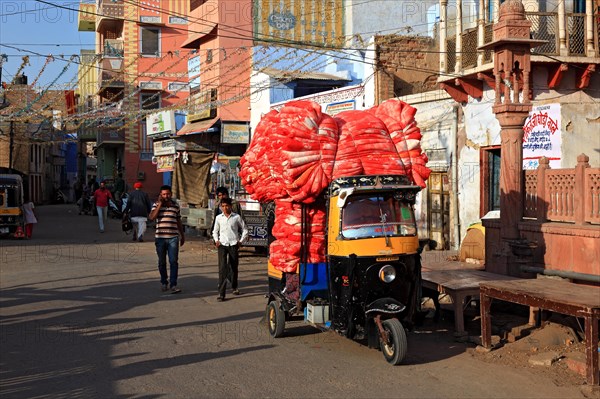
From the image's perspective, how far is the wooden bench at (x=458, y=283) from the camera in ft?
29.5

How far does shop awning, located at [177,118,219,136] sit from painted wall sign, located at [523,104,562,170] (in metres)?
17.8

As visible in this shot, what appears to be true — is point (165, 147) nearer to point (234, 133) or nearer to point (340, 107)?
point (234, 133)

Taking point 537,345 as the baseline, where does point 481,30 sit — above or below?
above

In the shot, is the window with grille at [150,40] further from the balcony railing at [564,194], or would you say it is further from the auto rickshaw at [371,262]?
the auto rickshaw at [371,262]

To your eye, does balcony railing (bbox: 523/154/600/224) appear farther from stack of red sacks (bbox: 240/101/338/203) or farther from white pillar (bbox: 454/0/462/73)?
white pillar (bbox: 454/0/462/73)

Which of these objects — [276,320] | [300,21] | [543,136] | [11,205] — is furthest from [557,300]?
[300,21]

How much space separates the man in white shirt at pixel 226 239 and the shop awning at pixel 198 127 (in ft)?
62.9

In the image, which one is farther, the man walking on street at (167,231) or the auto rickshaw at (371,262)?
the man walking on street at (167,231)

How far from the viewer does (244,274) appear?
50.5 feet

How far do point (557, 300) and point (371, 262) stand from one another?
2.01m

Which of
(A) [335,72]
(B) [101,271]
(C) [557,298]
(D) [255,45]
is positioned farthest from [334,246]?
(D) [255,45]

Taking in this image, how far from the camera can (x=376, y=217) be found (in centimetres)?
802

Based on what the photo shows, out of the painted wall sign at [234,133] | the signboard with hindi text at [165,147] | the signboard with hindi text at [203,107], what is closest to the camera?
the painted wall sign at [234,133]

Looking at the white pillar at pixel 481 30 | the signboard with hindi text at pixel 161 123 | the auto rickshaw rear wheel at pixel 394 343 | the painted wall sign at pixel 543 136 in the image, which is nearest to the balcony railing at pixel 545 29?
the white pillar at pixel 481 30
